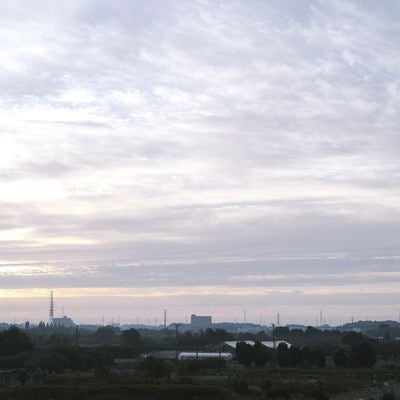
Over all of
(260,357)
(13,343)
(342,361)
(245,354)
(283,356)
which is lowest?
(342,361)

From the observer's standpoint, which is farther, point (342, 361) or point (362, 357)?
point (342, 361)

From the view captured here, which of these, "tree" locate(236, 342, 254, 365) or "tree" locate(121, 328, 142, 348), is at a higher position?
"tree" locate(121, 328, 142, 348)

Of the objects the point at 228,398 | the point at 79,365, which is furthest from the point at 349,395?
the point at 79,365

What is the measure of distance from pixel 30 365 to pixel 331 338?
92.3 metres

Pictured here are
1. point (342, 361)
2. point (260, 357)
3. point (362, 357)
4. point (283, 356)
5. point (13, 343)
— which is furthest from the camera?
point (13, 343)

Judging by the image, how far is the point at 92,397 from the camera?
1500 inches

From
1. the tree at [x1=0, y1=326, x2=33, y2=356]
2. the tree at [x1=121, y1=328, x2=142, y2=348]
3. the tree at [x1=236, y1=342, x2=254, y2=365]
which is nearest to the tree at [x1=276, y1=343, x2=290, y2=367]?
the tree at [x1=236, y1=342, x2=254, y2=365]

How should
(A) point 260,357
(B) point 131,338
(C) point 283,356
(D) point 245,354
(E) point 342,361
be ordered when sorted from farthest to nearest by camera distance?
(B) point 131,338, (D) point 245,354, (A) point 260,357, (C) point 283,356, (E) point 342,361

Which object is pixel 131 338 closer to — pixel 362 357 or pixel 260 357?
pixel 260 357

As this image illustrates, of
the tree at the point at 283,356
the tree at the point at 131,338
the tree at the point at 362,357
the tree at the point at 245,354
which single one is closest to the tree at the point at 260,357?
the tree at the point at 245,354

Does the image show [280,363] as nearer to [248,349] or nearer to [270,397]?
[248,349]

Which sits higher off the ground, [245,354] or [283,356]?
[245,354]

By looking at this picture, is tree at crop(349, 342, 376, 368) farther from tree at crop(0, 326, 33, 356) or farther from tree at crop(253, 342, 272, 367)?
tree at crop(0, 326, 33, 356)

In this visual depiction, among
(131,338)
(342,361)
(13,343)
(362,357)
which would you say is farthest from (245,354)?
(131,338)
